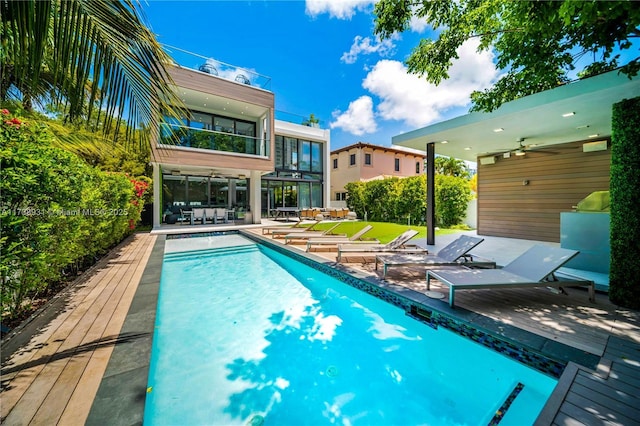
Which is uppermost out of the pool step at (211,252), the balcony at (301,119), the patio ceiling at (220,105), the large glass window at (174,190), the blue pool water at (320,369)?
the balcony at (301,119)

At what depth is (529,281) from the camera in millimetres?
4027

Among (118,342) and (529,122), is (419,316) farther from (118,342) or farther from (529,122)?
→ (529,122)

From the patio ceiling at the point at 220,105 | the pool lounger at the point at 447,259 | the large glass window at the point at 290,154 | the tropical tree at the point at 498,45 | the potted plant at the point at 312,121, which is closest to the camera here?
the pool lounger at the point at 447,259

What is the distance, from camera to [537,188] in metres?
9.65

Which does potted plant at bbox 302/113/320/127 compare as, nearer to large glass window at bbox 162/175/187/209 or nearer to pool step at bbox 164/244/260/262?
large glass window at bbox 162/175/187/209

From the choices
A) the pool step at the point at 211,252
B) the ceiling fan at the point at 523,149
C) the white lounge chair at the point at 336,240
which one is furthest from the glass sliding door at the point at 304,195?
the ceiling fan at the point at 523,149

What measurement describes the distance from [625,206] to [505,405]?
11.3 ft

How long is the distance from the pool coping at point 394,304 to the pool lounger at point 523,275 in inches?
15.2

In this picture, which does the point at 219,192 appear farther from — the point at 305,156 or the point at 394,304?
the point at 394,304

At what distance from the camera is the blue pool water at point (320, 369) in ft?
8.73

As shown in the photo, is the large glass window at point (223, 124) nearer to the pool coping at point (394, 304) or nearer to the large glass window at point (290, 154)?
the large glass window at point (290, 154)

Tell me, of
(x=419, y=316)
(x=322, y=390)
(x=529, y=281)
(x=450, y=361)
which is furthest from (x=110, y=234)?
(x=529, y=281)

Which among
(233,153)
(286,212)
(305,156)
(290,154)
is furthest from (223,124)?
(286,212)

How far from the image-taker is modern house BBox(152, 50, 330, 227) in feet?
45.0
